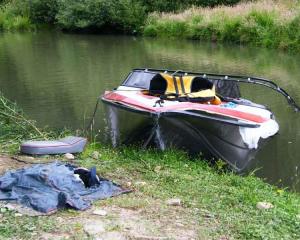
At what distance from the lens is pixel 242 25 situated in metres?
23.7

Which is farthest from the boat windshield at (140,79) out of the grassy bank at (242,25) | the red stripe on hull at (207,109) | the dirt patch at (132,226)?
the grassy bank at (242,25)

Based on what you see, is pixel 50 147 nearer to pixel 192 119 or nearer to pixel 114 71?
pixel 192 119

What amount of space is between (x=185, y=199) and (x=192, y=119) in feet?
7.33

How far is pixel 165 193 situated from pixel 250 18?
1921 cm

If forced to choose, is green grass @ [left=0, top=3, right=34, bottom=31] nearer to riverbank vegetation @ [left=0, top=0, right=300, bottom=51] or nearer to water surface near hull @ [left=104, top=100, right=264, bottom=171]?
riverbank vegetation @ [left=0, top=0, right=300, bottom=51]

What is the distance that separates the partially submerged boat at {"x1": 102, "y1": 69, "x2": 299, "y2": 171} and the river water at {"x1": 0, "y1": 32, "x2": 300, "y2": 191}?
0.56m

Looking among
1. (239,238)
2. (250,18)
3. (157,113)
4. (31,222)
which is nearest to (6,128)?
(157,113)

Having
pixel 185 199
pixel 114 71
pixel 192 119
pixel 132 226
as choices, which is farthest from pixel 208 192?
pixel 114 71

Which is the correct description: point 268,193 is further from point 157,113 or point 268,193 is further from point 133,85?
point 133,85

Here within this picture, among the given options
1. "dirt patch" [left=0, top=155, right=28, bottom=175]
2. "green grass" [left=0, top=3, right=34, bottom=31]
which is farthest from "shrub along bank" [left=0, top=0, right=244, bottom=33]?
"dirt patch" [left=0, top=155, right=28, bottom=175]

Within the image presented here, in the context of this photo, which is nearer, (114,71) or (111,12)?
(114,71)

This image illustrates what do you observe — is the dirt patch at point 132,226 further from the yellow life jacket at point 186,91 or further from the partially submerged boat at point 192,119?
the yellow life jacket at point 186,91

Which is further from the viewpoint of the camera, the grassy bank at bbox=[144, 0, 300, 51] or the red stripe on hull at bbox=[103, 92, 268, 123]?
the grassy bank at bbox=[144, 0, 300, 51]

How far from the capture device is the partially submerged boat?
738cm
